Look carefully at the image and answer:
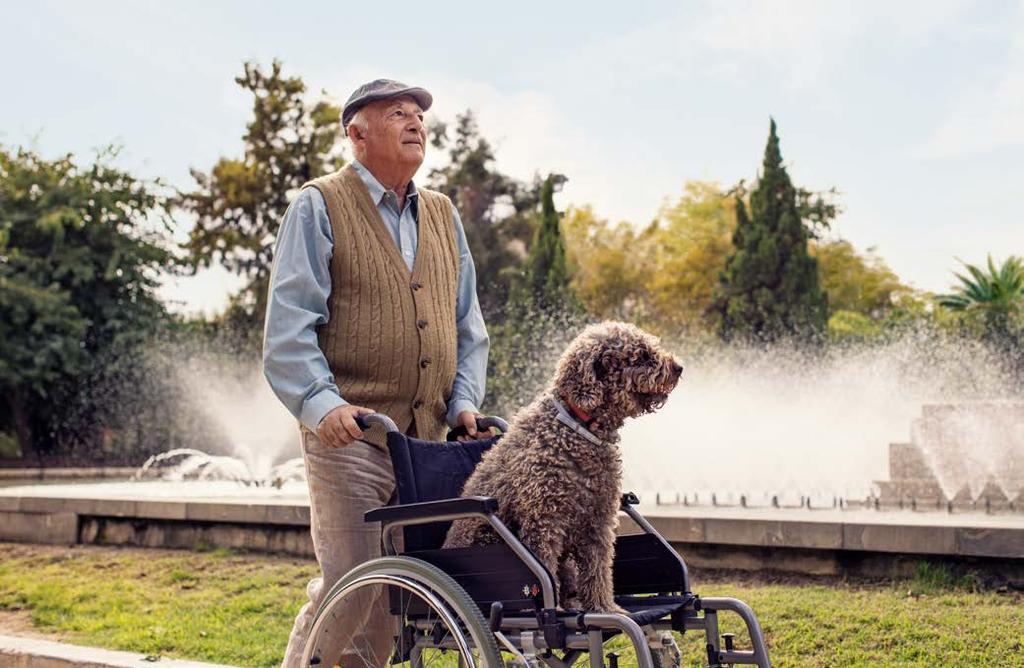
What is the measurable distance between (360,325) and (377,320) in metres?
0.05

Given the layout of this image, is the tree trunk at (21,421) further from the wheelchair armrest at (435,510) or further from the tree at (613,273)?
the wheelchair armrest at (435,510)

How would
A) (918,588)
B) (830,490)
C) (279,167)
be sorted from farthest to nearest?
(279,167), (830,490), (918,588)

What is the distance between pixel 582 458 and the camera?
308cm

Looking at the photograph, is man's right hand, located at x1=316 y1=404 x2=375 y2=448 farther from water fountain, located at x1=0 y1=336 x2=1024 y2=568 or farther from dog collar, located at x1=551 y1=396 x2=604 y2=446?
water fountain, located at x1=0 y1=336 x2=1024 y2=568

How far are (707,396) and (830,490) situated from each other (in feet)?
23.7

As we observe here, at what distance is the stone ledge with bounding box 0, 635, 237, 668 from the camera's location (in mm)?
5695

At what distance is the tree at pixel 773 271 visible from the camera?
32.0m

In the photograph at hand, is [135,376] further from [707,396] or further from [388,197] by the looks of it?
[388,197]

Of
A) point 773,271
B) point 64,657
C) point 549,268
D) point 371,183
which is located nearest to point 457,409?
point 371,183

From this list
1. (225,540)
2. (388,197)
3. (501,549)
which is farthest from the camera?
(225,540)

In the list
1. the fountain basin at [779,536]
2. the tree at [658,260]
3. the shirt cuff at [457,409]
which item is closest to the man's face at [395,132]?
the shirt cuff at [457,409]

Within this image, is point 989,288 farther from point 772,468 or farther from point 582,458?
point 582,458

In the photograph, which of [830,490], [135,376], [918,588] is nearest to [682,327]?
[135,376]

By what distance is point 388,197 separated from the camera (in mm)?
3791
